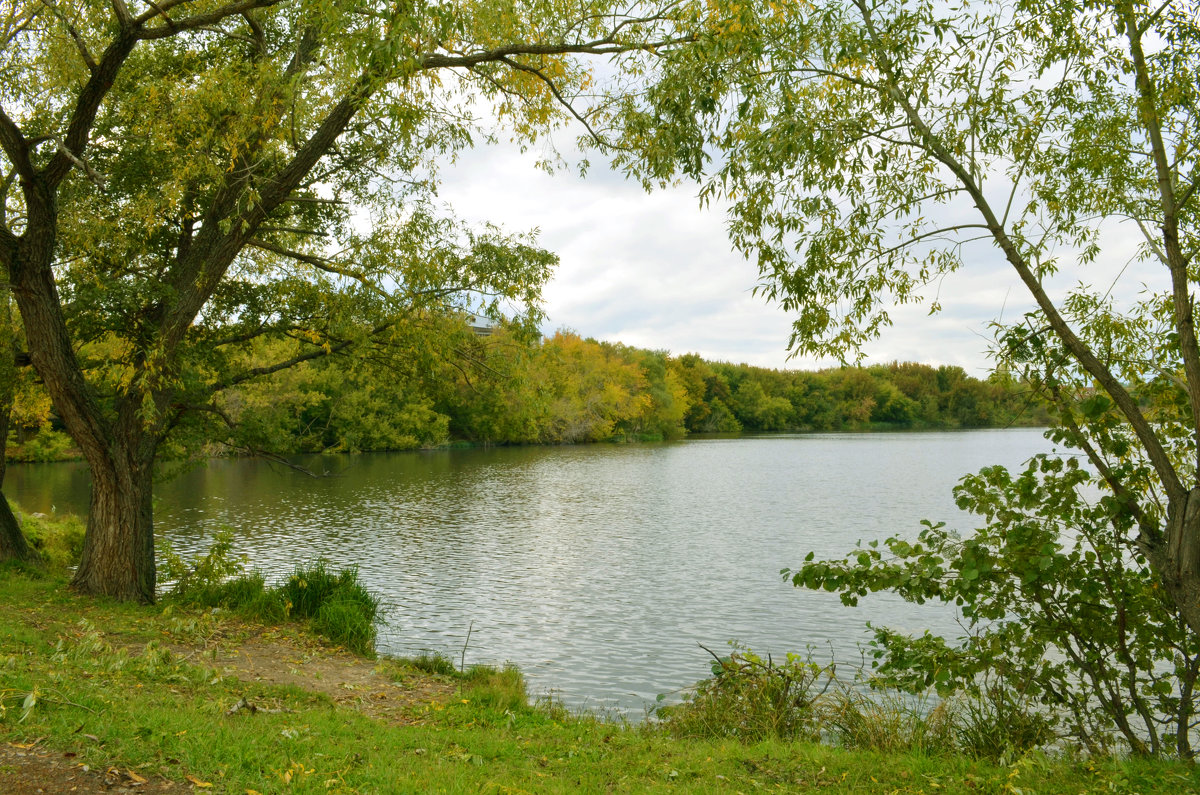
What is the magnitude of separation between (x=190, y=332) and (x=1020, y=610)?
10.6m

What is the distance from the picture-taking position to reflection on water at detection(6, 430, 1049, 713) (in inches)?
461

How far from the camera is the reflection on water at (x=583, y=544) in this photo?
11719 mm

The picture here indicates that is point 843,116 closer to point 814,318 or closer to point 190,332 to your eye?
point 814,318

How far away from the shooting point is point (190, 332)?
11.3 meters

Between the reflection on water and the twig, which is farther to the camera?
the reflection on water

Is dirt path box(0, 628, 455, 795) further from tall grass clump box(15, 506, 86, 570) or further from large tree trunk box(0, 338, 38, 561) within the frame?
tall grass clump box(15, 506, 86, 570)

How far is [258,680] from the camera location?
24.5 ft

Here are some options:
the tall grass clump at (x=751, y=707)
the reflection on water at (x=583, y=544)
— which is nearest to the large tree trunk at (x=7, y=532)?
the reflection on water at (x=583, y=544)

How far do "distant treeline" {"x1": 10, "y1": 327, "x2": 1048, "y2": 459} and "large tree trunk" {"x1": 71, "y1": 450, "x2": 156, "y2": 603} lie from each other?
55.7 inches

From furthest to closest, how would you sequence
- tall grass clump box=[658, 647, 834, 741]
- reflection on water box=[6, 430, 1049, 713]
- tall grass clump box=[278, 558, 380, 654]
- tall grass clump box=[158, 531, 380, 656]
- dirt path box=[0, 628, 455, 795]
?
reflection on water box=[6, 430, 1049, 713], tall grass clump box=[158, 531, 380, 656], tall grass clump box=[278, 558, 380, 654], tall grass clump box=[658, 647, 834, 741], dirt path box=[0, 628, 455, 795]

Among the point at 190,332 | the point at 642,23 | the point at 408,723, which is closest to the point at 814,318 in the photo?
the point at 642,23

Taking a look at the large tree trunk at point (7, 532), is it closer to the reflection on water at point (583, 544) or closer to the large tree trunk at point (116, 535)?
the large tree trunk at point (116, 535)

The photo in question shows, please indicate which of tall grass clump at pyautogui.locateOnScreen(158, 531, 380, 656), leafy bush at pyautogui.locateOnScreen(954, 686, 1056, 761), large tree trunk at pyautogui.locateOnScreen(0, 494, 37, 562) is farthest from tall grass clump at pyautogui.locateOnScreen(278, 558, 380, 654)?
leafy bush at pyautogui.locateOnScreen(954, 686, 1056, 761)

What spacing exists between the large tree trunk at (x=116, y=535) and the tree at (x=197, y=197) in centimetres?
3
